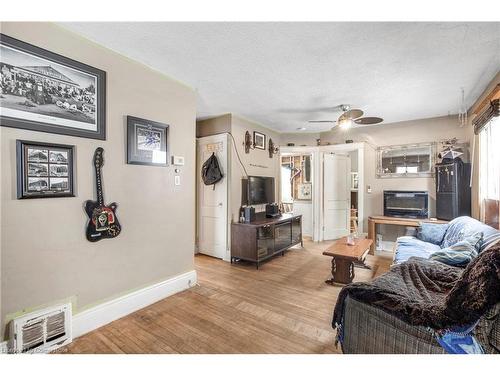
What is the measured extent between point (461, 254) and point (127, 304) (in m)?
2.96

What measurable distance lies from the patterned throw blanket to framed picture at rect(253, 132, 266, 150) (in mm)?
3093

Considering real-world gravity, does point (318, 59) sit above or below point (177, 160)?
above

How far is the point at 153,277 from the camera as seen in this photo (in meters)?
2.37

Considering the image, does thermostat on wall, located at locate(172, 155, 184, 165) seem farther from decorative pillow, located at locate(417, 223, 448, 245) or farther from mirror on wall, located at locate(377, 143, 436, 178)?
mirror on wall, located at locate(377, 143, 436, 178)

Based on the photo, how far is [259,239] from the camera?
341 cm

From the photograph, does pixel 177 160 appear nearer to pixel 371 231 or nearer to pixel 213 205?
pixel 213 205

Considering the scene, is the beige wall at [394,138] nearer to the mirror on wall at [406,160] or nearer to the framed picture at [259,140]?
the mirror on wall at [406,160]

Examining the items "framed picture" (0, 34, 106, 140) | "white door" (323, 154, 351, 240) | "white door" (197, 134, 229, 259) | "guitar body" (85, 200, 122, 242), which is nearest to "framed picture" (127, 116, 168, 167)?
"framed picture" (0, 34, 106, 140)

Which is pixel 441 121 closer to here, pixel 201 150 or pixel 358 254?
pixel 358 254

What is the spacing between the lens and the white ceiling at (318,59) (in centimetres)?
173

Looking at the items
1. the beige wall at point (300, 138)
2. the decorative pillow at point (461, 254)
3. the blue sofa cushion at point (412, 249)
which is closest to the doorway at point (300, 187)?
the beige wall at point (300, 138)

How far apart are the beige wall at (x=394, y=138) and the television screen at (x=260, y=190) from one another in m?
1.75

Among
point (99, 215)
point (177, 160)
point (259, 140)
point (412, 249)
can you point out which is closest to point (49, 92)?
point (99, 215)
